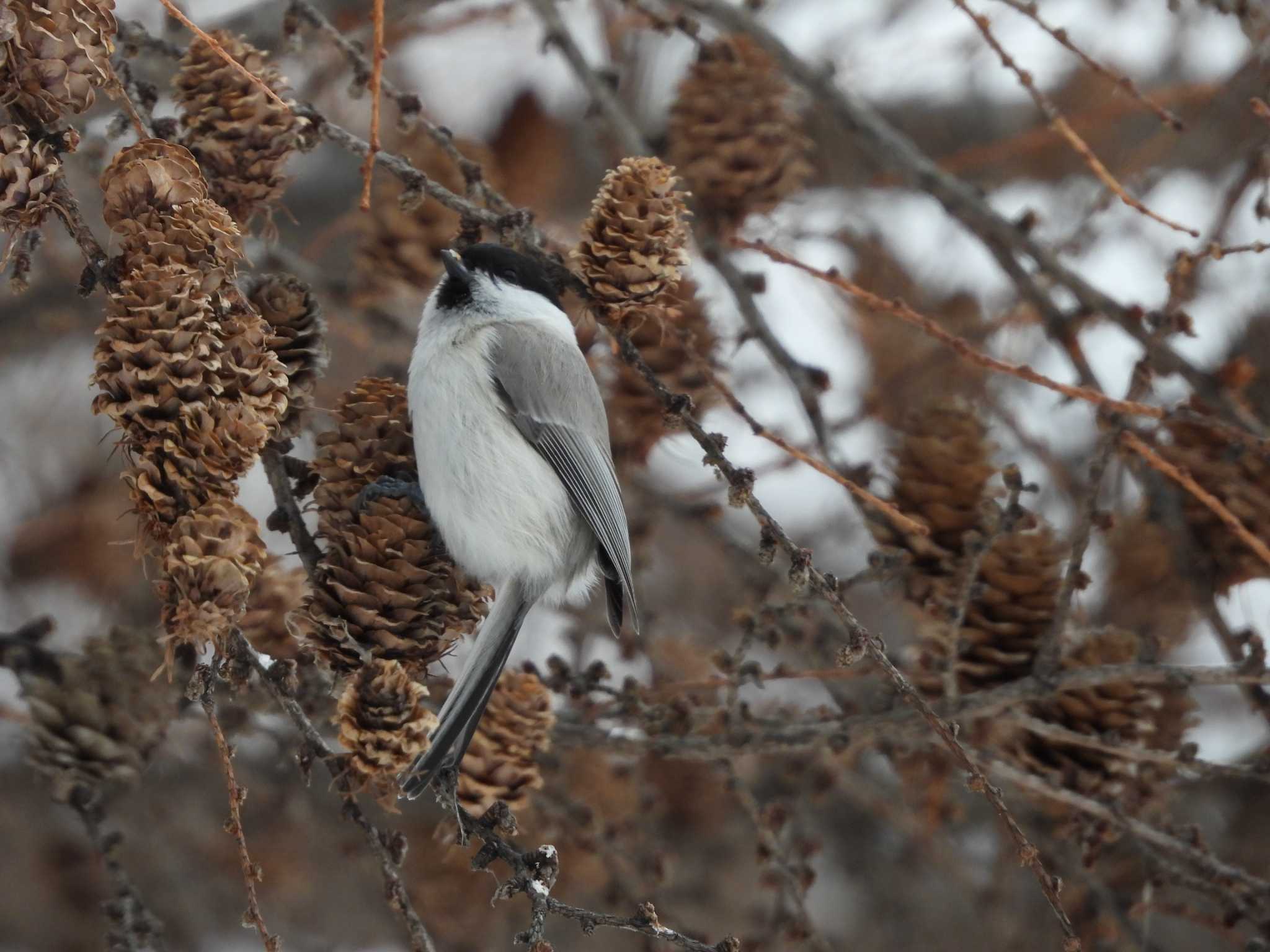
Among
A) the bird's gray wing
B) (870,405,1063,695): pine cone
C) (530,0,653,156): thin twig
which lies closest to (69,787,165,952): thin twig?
the bird's gray wing

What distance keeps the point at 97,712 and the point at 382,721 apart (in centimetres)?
75

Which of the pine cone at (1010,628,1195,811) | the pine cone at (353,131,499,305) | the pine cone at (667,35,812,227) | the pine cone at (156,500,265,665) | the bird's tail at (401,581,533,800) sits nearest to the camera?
the pine cone at (156,500,265,665)

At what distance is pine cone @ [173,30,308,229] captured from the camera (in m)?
1.55

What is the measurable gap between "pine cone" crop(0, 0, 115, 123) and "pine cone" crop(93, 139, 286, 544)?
9 cm

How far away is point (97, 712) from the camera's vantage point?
187 cm

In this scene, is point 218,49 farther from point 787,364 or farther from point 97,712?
point 787,364

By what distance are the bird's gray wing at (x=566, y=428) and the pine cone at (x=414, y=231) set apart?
1.73ft

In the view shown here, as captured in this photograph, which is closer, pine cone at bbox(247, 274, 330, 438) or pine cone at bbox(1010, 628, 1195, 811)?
pine cone at bbox(247, 274, 330, 438)

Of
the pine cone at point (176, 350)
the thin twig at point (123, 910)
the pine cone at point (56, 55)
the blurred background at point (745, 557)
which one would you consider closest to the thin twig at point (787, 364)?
the blurred background at point (745, 557)

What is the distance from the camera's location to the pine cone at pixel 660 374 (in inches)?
83.4

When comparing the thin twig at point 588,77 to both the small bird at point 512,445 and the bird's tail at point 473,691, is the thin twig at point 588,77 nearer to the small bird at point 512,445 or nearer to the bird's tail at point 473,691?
the small bird at point 512,445

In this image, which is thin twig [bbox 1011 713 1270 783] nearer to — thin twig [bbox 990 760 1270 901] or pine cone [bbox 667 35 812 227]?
thin twig [bbox 990 760 1270 901]

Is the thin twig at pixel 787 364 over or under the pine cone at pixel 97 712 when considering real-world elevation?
over

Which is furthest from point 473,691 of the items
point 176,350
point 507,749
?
point 176,350
